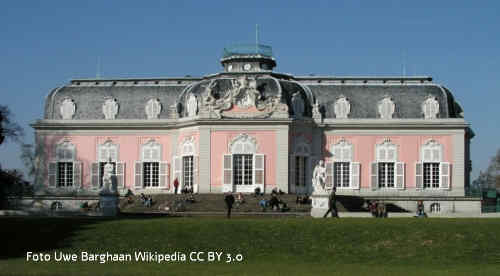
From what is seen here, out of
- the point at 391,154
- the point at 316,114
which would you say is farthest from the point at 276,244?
the point at 391,154

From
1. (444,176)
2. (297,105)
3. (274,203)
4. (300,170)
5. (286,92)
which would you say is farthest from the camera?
(444,176)

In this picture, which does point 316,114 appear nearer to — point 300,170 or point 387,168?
point 300,170

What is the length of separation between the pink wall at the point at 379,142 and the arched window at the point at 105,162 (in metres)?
13.3

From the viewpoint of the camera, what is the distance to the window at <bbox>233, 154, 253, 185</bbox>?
59312 millimetres

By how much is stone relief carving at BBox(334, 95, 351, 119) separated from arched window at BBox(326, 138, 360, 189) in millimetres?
1581

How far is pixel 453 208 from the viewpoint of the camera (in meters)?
59.7

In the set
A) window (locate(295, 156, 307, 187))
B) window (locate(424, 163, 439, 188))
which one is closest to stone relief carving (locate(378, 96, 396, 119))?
window (locate(424, 163, 439, 188))

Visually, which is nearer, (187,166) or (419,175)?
(187,166)

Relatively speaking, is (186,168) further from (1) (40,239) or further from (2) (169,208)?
(1) (40,239)

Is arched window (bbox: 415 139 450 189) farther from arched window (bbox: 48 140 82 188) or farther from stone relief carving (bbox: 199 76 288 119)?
arched window (bbox: 48 140 82 188)

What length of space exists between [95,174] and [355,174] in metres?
16.7

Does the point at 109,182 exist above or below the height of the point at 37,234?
above

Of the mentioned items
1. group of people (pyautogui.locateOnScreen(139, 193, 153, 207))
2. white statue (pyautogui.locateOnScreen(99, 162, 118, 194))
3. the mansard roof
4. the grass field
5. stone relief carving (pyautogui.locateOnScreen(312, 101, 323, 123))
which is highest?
the mansard roof

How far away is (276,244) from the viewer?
111 ft
